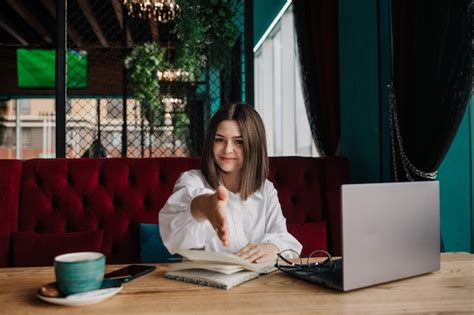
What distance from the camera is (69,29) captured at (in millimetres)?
5238

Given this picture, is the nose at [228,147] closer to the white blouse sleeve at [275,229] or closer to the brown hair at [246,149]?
the brown hair at [246,149]

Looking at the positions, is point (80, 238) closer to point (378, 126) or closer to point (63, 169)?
point (63, 169)

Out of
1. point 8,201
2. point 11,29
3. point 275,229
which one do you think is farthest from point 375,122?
point 11,29

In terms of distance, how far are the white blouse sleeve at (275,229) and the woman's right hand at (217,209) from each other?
42 cm

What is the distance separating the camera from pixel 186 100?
13.4ft

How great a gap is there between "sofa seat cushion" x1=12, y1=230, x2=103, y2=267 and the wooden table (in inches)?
32.5

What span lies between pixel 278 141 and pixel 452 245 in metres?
4.46

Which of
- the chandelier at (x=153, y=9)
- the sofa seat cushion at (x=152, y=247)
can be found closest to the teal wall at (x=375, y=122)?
the sofa seat cushion at (x=152, y=247)

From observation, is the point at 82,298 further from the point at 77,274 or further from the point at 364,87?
the point at 364,87

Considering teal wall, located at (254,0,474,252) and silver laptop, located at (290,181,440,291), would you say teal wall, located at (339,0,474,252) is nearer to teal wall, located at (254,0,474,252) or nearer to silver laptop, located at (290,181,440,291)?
teal wall, located at (254,0,474,252)

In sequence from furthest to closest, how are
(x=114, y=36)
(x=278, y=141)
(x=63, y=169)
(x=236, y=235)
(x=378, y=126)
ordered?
(x=278, y=141) < (x=114, y=36) < (x=378, y=126) < (x=63, y=169) < (x=236, y=235)

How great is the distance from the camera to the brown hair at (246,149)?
149cm

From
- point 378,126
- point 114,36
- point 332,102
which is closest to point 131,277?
point 378,126

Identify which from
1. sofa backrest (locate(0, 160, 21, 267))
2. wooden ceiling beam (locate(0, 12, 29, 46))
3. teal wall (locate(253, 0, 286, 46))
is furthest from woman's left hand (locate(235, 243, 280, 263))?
wooden ceiling beam (locate(0, 12, 29, 46))
